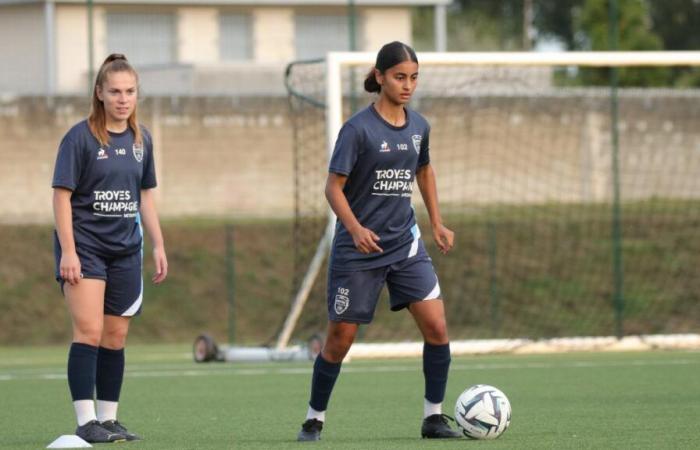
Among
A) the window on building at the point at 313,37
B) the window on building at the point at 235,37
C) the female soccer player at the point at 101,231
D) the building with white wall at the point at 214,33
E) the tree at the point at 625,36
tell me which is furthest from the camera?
the window on building at the point at 313,37

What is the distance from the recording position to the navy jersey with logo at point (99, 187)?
746 centimetres

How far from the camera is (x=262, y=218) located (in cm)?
2420

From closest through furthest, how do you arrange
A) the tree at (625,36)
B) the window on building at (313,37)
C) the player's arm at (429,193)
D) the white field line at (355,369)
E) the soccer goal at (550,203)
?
1. the player's arm at (429,193)
2. the white field line at (355,369)
3. the soccer goal at (550,203)
4. the tree at (625,36)
5. the window on building at (313,37)

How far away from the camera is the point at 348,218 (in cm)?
743

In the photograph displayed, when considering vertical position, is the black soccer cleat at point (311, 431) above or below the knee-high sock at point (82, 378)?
below

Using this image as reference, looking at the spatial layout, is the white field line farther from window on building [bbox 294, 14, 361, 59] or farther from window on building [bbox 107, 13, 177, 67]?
window on building [bbox 294, 14, 361, 59]

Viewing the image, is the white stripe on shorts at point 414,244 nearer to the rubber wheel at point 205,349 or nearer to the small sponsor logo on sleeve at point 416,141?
the small sponsor logo on sleeve at point 416,141

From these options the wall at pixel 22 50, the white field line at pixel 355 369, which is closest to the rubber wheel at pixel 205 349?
the white field line at pixel 355 369

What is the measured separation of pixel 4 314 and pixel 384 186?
49.1 feet

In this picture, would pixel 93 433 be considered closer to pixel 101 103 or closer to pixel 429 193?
pixel 101 103

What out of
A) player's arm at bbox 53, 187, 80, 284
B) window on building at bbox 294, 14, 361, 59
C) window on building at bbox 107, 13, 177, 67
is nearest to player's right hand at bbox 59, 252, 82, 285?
player's arm at bbox 53, 187, 80, 284

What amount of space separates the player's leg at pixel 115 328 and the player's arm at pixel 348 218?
0.98 metres

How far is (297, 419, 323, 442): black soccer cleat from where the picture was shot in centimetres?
763

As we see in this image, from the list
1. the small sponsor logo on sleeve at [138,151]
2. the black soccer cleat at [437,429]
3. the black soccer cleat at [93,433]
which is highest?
the small sponsor logo on sleeve at [138,151]
